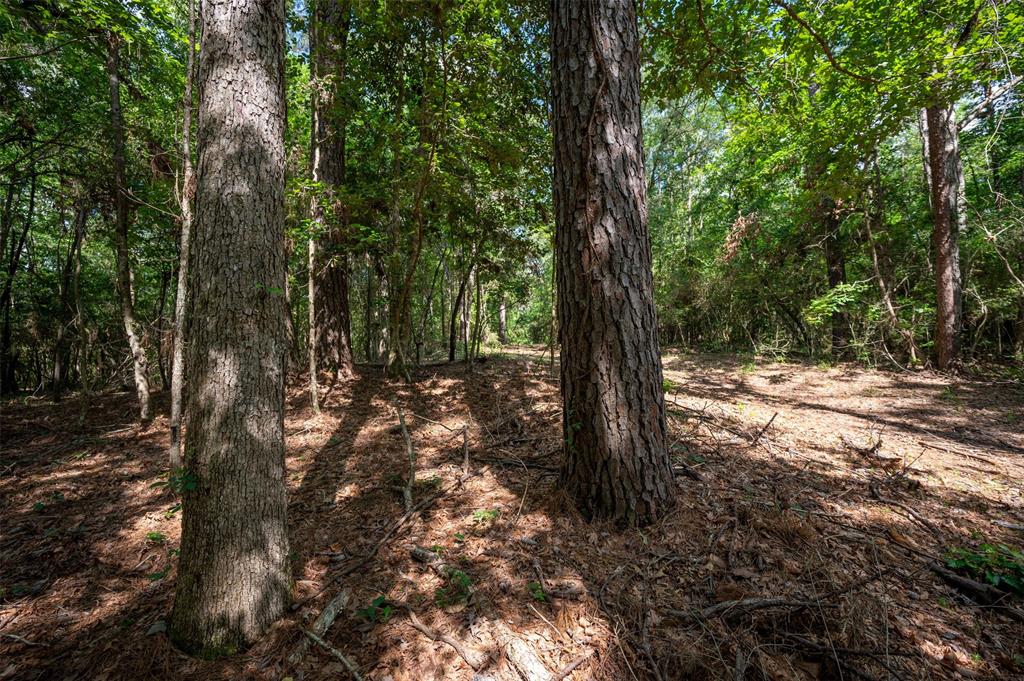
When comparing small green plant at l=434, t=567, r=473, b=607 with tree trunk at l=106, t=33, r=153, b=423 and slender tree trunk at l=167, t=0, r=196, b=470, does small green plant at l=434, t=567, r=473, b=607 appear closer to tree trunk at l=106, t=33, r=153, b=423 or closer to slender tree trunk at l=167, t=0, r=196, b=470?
slender tree trunk at l=167, t=0, r=196, b=470

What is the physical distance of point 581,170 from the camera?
263cm

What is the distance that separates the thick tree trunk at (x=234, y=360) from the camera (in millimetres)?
2115

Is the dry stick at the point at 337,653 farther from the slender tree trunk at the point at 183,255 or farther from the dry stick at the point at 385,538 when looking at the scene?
the slender tree trunk at the point at 183,255

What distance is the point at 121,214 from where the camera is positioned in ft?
19.5

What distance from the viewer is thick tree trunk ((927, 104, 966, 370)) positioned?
7.74 metres

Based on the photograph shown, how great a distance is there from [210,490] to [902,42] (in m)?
11.0

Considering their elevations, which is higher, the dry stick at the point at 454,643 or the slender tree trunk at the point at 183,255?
the slender tree trunk at the point at 183,255

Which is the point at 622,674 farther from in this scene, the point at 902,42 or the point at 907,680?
the point at 902,42

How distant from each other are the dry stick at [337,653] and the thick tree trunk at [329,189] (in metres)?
4.65

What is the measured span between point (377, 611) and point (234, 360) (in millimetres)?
1724

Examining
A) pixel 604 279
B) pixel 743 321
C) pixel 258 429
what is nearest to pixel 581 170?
pixel 604 279

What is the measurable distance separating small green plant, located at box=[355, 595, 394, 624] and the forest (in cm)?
2

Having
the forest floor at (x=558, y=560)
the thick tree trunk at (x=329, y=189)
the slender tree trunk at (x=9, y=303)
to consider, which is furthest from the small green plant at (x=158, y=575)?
the slender tree trunk at (x=9, y=303)

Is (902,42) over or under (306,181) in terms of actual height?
over
